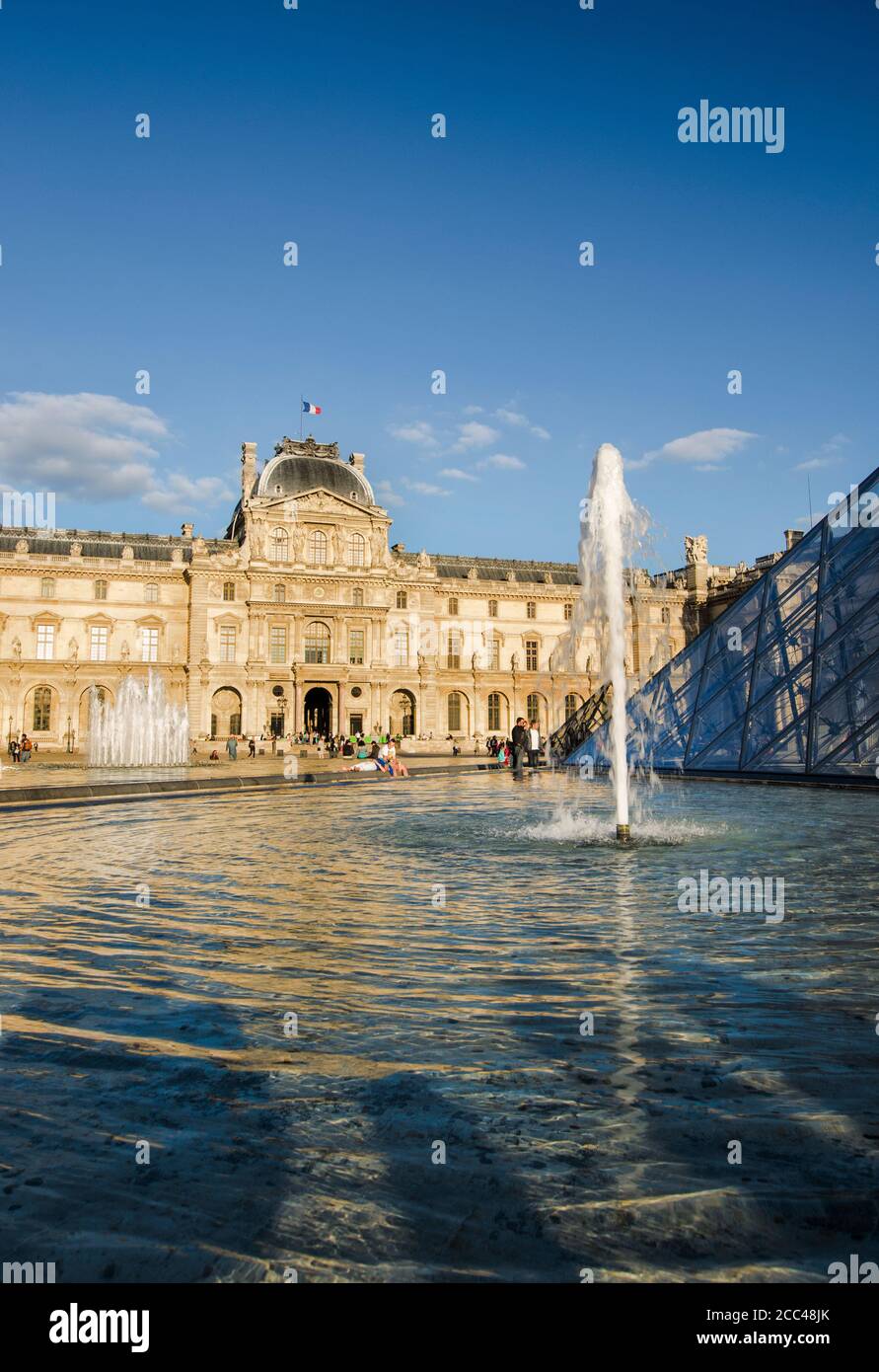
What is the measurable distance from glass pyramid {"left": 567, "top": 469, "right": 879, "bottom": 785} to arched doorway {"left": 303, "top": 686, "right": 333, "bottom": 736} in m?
32.7

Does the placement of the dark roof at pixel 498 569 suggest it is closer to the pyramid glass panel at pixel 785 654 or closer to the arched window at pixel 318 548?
the arched window at pixel 318 548

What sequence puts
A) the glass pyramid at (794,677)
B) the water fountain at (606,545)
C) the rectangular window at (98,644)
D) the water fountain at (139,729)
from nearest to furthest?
the water fountain at (606,545), the glass pyramid at (794,677), the water fountain at (139,729), the rectangular window at (98,644)

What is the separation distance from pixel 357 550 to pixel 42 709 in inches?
747

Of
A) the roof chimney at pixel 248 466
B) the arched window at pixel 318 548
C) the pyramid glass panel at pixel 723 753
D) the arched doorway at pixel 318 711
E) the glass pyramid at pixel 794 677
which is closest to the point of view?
the glass pyramid at pixel 794 677

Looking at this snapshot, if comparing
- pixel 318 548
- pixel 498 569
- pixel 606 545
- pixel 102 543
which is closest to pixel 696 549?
pixel 498 569

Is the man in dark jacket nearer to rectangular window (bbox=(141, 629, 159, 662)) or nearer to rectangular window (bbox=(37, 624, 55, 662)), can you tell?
rectangular window (bbox=(141, 629, 159, 662))

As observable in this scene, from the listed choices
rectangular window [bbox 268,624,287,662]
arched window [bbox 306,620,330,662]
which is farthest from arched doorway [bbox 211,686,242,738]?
arched window [bbox 306,620,330,662]

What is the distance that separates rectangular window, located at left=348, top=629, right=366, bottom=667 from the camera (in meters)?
52.6

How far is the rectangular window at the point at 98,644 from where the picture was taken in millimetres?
50281

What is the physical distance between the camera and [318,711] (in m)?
55.3

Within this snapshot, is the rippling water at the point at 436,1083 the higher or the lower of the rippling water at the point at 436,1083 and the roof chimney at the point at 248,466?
the lower

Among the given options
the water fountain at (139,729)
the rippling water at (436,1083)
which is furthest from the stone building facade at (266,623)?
the rippling water at (436,1083)

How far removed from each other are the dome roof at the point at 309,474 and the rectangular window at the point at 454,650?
9186 millimetres
